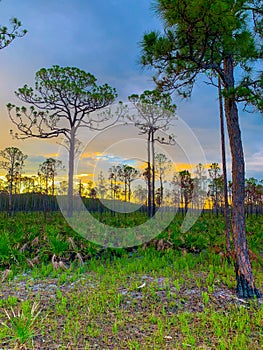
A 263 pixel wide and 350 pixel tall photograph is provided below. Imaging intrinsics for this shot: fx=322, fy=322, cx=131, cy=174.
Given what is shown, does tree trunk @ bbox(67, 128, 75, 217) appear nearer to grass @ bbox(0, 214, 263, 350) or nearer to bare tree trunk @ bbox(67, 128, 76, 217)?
bare tree trunk @ bbox(67, 128, 76, 217)

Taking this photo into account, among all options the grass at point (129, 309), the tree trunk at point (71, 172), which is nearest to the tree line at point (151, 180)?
the tree trunk at point (71, 172)

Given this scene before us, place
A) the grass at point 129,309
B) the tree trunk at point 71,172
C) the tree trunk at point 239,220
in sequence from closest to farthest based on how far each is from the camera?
the grass at point 129,309, the tree trunk at point 239,220, the tree trunk at point 71,172

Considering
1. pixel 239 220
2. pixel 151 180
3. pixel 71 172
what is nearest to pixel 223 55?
pixel 239 220

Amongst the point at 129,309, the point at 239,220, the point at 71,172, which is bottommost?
the point at 129,309

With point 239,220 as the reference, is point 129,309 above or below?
below

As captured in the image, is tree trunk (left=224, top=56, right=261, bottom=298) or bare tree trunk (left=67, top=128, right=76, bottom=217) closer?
tree trunk (left=224, top=56, right=261, bottom=298)

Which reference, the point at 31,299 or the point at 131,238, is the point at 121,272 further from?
the point at 131,238

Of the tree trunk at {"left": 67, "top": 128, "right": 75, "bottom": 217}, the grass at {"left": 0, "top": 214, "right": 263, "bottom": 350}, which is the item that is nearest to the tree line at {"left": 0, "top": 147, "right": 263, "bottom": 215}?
the tree trunk at {"left": 67, "top": 128, "right": 75, "bottom": 217}

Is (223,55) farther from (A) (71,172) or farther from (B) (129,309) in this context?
(A) (71,172)

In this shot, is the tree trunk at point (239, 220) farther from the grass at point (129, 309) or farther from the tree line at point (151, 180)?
the tree line at point (151, 180)

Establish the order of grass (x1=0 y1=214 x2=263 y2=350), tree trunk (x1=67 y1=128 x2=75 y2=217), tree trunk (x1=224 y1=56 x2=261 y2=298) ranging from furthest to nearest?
tree trunk (x1=67 y1=128 x2=75 y2=217) < tree trunk (x1=224 y1=56 x2=261 y2=298) < grass (x1=0 y1=214 x2=263 y2=350)

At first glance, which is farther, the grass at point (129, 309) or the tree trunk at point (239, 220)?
the tree trunk at point (239, 220)

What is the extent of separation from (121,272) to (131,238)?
12.0 feet

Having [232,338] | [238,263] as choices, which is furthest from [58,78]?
[232,338]
